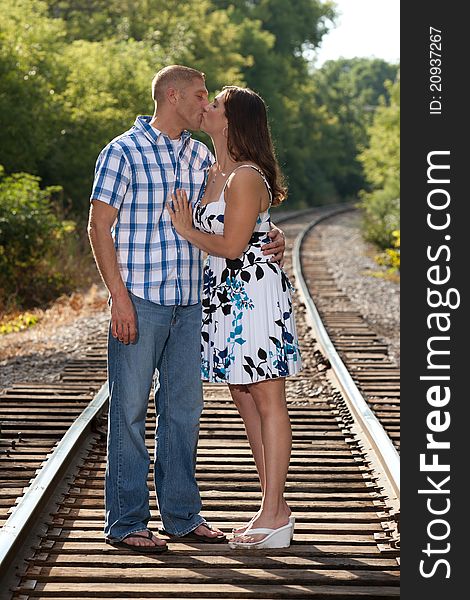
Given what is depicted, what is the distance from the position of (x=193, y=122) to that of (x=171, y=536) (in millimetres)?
1762

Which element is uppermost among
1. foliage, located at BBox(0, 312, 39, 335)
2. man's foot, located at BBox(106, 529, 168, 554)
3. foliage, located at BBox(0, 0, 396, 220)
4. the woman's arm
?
foliage, located at BBox(0, 0, 396, 220)

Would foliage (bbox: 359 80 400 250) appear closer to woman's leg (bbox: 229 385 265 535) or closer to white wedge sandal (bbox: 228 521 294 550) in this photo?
woman's leg (bbox: 229 385 265 535)

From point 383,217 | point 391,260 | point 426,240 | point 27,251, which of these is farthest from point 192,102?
point 383,217

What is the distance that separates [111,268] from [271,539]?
4.24 feet

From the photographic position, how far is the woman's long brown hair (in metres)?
4.54

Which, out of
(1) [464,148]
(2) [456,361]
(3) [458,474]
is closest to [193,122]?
(1) [464,148]

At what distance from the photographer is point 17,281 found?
1517cm

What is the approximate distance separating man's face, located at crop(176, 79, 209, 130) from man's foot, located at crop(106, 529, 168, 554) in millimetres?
1683

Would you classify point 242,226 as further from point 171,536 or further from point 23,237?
point 23,237

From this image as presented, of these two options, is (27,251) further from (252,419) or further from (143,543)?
(143,543)

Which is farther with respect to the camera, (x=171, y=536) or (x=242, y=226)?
(x=171, y=536)

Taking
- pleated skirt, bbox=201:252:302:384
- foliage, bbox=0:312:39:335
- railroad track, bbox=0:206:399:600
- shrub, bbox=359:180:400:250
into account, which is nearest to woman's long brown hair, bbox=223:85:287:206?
pleated skirt, bbox=201:252:302:384

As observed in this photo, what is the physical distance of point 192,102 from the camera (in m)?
4.60

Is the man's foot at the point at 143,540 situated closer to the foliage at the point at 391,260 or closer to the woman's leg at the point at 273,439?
the woman's leg at the point at 273,439
